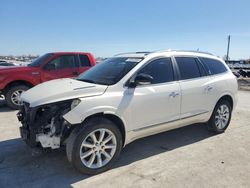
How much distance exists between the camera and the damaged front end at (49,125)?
11.1 feet

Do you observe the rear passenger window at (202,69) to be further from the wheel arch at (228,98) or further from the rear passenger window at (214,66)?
the wheel arch at (228,98)

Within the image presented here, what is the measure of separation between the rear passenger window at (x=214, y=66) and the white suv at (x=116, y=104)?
110mm

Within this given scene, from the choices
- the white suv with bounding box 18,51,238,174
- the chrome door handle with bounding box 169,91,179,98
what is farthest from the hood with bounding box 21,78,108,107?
the chrome door handle with bounding box 169,91,179,98

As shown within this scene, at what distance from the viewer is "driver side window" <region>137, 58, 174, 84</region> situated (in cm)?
Result: 416

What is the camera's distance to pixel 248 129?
5.77 meters

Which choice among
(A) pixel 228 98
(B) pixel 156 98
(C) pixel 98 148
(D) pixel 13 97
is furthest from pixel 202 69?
(D) pixel 13 97

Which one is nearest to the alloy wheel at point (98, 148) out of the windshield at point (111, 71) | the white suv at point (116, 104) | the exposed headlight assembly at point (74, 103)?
the white suv at point (116, 104)

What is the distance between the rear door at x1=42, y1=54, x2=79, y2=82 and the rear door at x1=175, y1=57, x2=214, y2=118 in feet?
15.3

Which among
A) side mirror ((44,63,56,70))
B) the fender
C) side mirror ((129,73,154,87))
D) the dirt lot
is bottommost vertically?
the dirt lot

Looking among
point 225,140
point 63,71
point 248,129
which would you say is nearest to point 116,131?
point 225,140

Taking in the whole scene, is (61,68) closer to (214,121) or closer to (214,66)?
(214,66)

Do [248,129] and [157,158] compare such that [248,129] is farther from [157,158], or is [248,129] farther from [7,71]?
[7,71]

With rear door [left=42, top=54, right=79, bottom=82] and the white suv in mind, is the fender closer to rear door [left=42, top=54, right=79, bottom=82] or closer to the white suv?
the white suv

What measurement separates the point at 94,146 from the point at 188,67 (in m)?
2.45
